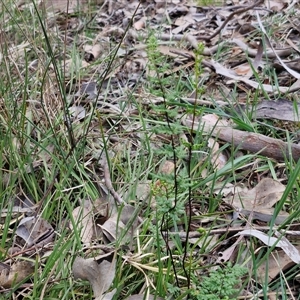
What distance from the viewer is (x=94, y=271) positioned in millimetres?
Answer: 1132

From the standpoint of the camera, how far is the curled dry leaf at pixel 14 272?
1.15 m

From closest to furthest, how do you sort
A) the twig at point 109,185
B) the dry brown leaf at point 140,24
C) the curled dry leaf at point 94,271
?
the curled dry leaf at point 94,271 < the twig at point 109,185 < the dry brown leaf at point 140,24

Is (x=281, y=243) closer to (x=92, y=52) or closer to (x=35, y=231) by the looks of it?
(x=35, y=231)

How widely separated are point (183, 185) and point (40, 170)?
2.15 feet

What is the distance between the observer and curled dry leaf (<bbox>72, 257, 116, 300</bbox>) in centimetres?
112

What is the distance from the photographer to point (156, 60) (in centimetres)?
104

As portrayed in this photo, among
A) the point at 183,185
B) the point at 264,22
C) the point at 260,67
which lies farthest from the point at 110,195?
the point at 264,22

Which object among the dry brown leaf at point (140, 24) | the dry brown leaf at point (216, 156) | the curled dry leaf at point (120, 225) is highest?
the curled dry leaf at point (120, 225)

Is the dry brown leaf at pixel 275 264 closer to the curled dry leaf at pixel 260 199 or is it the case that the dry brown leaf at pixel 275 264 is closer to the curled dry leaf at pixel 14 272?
the curled dry leaf at pixel 260 199

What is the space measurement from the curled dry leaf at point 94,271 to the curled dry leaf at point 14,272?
12 cm

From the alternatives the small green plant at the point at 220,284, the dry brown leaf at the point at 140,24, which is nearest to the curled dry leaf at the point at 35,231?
the small green plant at the point at 220,284

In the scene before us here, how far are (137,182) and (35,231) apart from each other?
309 mm

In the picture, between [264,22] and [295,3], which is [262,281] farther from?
[295,3]

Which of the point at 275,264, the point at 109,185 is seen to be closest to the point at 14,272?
the point at 109,185
